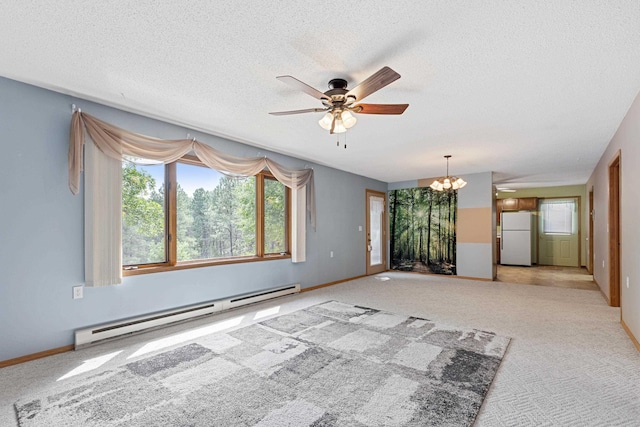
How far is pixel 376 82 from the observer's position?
81.9 inches

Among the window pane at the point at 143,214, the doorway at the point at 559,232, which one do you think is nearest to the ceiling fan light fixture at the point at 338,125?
the window pane at the point at 143,214

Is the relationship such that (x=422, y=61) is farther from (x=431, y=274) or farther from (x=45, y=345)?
(x=431, y=274)

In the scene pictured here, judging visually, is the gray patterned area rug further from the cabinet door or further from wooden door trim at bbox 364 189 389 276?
the cabinet door

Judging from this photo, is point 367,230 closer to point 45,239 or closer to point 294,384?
point 294,384

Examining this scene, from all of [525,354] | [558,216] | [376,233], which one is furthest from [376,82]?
[558,216]

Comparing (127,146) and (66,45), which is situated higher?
(66,45)

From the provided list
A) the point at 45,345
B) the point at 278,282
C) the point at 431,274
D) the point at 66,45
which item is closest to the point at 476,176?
the point at 431,274

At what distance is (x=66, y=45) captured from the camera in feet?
6.62

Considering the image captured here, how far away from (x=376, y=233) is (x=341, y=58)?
5832 mm

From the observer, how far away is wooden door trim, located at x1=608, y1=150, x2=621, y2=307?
13.5ft

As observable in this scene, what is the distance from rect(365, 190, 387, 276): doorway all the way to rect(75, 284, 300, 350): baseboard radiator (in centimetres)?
330

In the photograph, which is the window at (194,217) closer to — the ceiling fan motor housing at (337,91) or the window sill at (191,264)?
the window sill at (191,264)

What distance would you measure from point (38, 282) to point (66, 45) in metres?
1.98

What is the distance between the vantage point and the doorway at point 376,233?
722 centimetres
